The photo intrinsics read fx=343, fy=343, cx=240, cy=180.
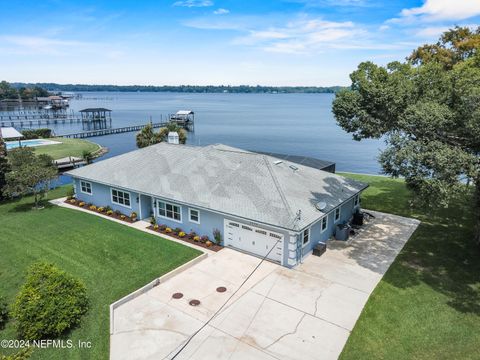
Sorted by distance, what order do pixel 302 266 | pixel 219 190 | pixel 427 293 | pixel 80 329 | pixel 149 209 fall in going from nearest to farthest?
pixel 80 329, pixel 427 293, pixel 302 266, pixel 219 190, pixel 149 209

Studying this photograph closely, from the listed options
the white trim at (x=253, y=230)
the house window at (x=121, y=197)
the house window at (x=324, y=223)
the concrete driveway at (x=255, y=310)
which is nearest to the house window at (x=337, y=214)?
the house window at (x=324, y=223)

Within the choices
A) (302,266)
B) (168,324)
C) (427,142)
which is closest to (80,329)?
(168,324)

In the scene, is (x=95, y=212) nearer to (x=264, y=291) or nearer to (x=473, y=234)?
(x=264, y=291)

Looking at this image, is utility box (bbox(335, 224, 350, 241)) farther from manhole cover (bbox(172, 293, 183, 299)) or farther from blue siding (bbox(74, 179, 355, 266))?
manhole cover (bbox(172, 293, 183, 299))

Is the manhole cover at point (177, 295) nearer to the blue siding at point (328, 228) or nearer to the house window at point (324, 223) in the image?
the blue siding at point (328, 228)

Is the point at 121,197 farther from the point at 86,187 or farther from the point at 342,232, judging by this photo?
the point at 342,232

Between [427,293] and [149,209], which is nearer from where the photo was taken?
[427,293]
